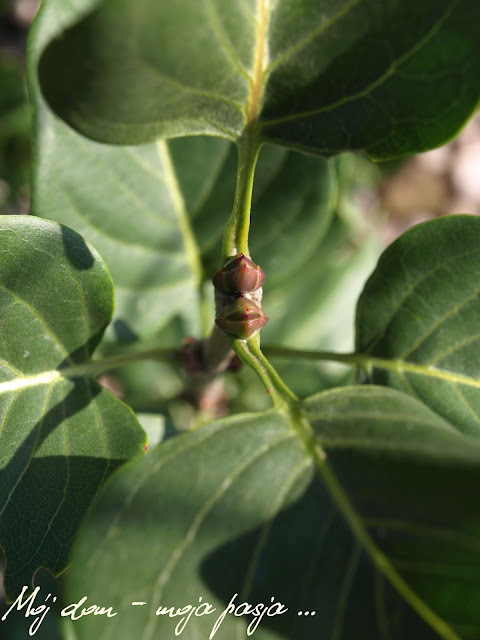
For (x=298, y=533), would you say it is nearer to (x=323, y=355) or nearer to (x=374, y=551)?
(x=374, y=551)

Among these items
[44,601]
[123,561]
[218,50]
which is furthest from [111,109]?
[44,601]

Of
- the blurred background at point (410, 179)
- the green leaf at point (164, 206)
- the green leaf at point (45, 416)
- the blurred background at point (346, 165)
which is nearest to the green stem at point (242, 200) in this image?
the green leaf at point (45, 416)

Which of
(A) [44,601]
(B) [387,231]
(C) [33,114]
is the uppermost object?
(C) [33,114]

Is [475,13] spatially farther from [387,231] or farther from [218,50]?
[387,231]

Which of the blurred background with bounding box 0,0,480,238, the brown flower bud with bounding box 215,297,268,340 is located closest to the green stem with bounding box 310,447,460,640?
the brown flower bud with bounding box 215,297,268,340

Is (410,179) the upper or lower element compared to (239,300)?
lower

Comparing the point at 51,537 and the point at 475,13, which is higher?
the point at 475,13

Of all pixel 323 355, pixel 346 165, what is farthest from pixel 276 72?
pixel 346 165
